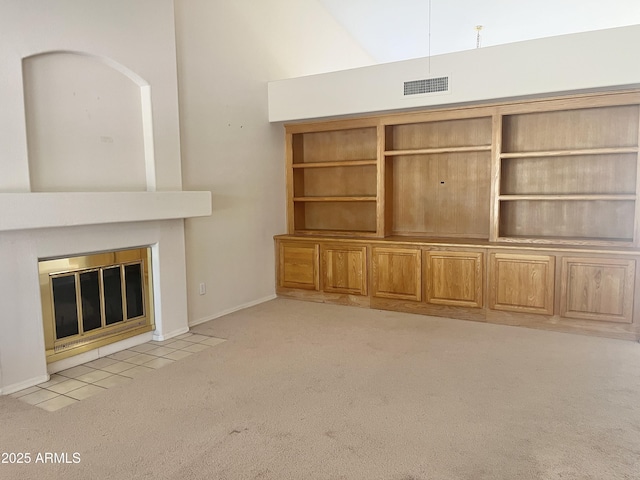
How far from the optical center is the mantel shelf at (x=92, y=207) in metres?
2.92

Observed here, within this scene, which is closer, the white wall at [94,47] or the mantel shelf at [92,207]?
the mantel shelf at [92,207]

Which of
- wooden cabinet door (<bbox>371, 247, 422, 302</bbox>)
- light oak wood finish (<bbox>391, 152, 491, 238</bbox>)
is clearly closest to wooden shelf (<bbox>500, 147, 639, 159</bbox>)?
light oak wood finish (<bbox>391, 152, 491, 238</bbox>)

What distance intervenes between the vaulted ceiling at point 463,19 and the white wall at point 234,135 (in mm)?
859

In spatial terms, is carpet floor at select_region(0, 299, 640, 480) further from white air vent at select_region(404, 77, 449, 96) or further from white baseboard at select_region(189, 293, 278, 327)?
white air vent at select_region(404, 77, 449, 96)

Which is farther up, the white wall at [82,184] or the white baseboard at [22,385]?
the white wall at [82,184]

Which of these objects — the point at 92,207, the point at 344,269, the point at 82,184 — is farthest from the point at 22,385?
the point at 344,269

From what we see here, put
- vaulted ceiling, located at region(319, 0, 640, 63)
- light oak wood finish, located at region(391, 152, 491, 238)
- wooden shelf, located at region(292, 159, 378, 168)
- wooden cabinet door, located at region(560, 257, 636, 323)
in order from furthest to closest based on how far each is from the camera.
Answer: vaulted ceiling, located at region(319, 0, 640, 63) → wooden shelf, located at region(292, 159, 378, 168) → light oak wood finish, located at region(391, 152, 491, 238) → wooden cabinet door, located at region(560, 257, 636, 323)

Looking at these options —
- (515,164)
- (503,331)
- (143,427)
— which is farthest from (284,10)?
(143,427)

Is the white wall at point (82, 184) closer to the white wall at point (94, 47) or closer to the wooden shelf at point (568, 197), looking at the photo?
the white wall at point (94, 47)

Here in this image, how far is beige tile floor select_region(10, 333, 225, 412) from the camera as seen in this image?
3.02 meters

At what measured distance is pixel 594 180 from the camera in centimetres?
459

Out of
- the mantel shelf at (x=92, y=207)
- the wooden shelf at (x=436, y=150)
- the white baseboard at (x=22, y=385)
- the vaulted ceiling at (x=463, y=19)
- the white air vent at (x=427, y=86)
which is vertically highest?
the vaulted ceiling at (x=463, y=19)

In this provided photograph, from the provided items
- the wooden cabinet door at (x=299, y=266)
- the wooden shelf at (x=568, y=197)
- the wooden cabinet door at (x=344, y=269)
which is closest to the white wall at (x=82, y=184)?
the wooden cabinet door at (x=299, y=266)

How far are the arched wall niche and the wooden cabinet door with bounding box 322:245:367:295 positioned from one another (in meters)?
2.17
